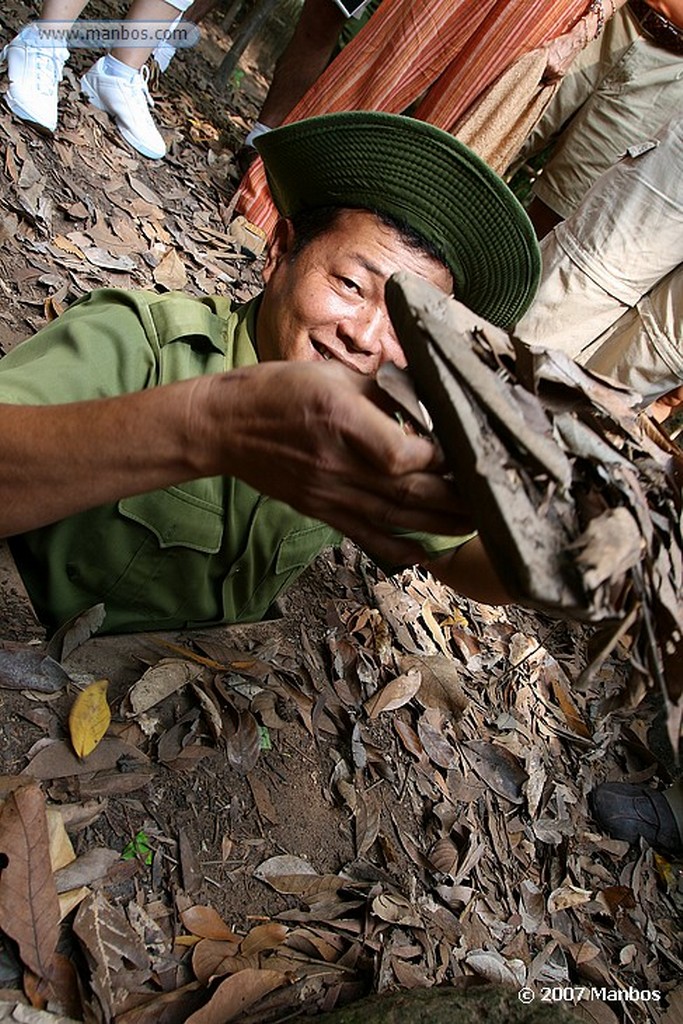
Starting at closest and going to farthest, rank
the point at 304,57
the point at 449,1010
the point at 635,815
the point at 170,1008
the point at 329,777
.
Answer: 1. the point at 170,1008
2. the point at 449,1010
3. the point at 329,777
4. the point at 635,815
5. the point at 304,57

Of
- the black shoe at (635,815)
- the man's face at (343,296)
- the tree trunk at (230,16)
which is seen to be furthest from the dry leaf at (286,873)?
the tree trunk at (230,16)

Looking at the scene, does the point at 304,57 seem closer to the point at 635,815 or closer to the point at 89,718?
the point at 89,718

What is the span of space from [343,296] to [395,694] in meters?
1.29

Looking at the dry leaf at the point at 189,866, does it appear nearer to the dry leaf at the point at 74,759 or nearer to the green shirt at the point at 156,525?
the dry leaf at the point at 74,759

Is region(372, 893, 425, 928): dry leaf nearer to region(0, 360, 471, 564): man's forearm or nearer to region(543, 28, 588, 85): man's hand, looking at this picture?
region(0, 360, 471, 564): man's forearm

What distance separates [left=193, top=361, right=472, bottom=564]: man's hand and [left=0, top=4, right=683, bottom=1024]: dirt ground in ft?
1.38

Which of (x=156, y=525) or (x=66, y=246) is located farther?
(x=66, y=246)

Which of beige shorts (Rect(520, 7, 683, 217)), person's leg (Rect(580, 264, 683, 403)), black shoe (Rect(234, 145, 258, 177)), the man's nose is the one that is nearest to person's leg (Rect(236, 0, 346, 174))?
black shoe (Rect(234, 145, 258, 177))

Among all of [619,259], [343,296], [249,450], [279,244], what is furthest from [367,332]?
[619,259]

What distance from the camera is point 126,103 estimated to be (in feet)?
13.5

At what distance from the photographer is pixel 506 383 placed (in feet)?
3.87

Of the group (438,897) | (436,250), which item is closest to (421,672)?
(438,897)

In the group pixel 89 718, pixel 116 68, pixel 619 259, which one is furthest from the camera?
pixel 116 68

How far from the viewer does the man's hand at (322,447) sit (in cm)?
111
